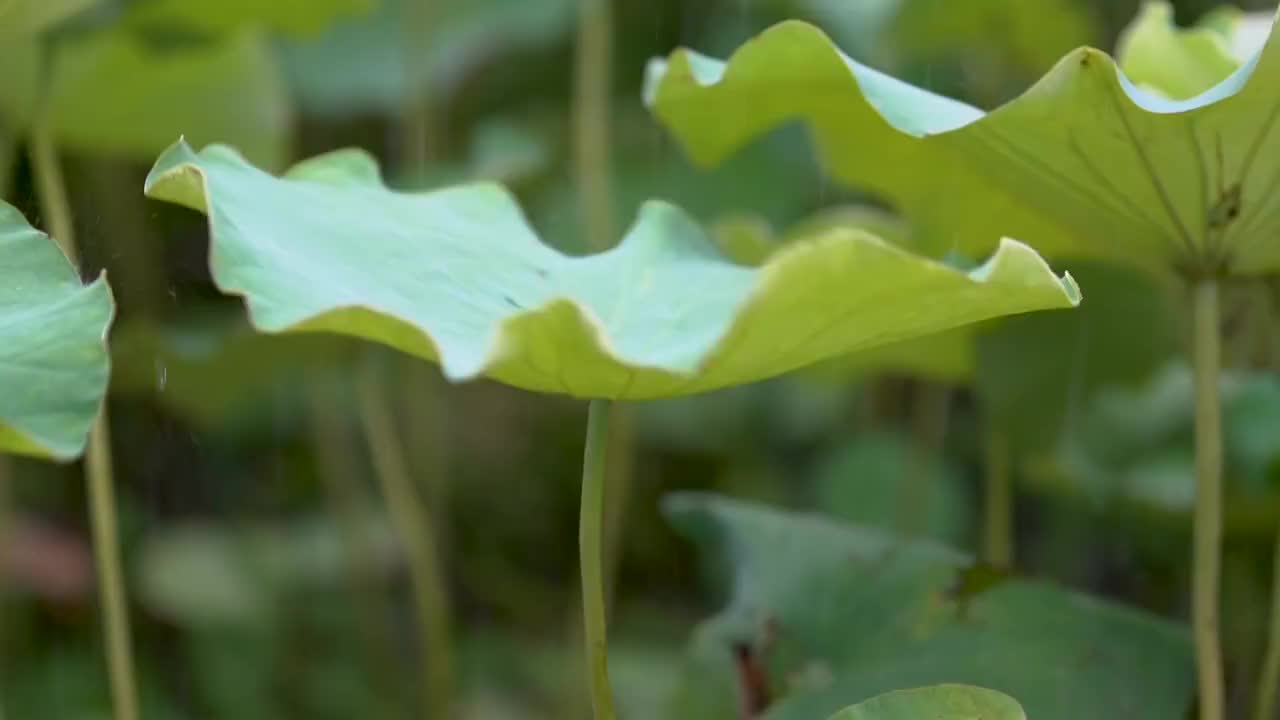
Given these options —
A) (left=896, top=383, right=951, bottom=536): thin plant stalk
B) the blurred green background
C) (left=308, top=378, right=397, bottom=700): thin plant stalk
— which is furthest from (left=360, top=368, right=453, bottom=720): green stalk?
(left=896, top=383, right=951, bottom=536): thin plant stalk

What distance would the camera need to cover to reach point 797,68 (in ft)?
1.33

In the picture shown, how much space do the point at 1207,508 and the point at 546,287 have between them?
224 millimetres

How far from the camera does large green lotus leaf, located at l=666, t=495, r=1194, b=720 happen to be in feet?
1.36

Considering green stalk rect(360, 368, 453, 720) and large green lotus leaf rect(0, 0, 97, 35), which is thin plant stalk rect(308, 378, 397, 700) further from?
large green lotus leaf rect(0, 0, 97, 35)

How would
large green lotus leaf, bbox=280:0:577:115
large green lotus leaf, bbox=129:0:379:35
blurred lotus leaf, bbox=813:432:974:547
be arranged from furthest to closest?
1. large green lotus leaf, bbox=280:0:577:115
2. blurred lotus leaf, bbox=813:432:974:547
3. large green lotus leaf, bbox=129:0:379:35

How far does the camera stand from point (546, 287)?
36 cm

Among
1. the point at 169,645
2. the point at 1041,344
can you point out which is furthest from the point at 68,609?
the point at 1041,344

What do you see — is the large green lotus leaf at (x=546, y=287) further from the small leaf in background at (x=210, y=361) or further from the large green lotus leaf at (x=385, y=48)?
the large green lotus leaf at (x=385, y=48)

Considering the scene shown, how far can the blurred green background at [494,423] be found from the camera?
65 centimetres

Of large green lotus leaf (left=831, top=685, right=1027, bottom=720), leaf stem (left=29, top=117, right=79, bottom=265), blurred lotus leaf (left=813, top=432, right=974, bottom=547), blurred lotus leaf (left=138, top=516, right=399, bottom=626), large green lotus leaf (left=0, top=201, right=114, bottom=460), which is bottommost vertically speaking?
blurred lotus leaf (left=138, top=516, right=399, bottom=626)

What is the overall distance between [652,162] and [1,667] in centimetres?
69

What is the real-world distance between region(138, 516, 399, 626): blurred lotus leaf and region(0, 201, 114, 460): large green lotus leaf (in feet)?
2.29

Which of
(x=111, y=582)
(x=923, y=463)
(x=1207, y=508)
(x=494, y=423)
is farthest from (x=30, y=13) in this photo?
(x=494, y=423)

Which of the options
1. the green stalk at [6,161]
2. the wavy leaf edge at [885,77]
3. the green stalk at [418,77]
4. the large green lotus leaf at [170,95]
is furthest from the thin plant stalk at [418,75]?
the wavy leaf edge at [885,77]
